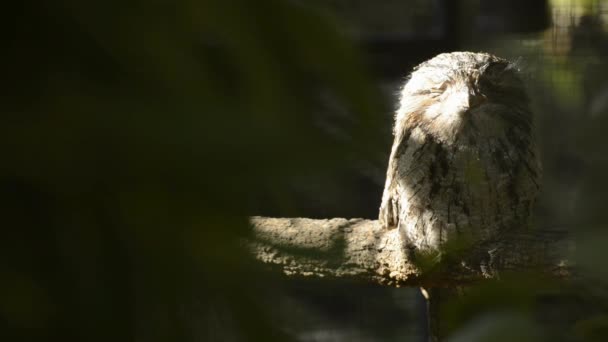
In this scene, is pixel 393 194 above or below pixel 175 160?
below

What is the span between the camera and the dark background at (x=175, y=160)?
0.83ft

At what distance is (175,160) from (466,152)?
162cm

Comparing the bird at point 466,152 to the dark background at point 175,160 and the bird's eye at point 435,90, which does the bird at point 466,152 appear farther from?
the dark background at point 175,160

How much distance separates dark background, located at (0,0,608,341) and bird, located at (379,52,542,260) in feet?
4.93

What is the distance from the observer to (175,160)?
26 centimetres

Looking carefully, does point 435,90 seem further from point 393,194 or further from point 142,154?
point 142,154

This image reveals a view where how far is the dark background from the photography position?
25 centimetres

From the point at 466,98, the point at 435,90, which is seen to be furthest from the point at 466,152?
the point at 435,90

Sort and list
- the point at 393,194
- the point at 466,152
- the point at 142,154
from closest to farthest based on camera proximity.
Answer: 1. the point at 142,154
2. the point at 466,152
3. the point at 393,194

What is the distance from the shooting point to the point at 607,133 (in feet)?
1.04

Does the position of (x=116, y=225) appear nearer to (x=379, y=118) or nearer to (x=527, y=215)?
(x=379, y=118)

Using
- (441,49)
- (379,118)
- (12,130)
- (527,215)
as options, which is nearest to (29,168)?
(12,130)

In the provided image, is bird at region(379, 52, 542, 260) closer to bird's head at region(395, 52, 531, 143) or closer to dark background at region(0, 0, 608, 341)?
bird's head at region(395, 52, 531, 143)

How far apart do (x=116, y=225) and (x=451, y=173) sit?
64.9 inches
